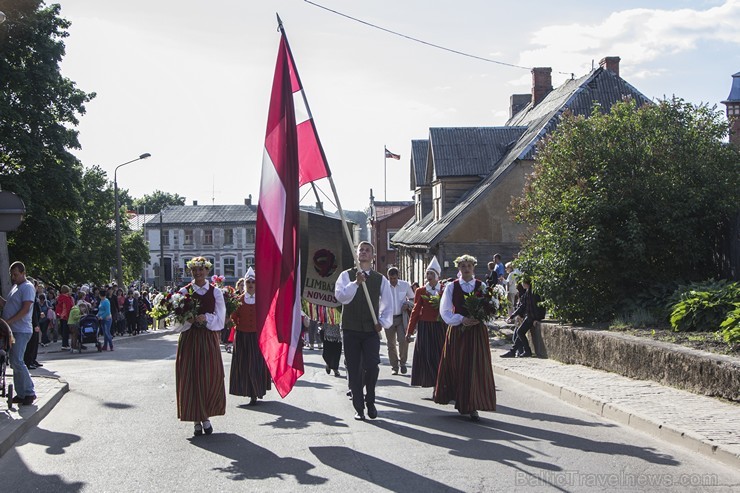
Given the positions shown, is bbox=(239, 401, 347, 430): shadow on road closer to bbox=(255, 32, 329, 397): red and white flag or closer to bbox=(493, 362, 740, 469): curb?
bbox=(255, 32, 329, 397): red and white flag

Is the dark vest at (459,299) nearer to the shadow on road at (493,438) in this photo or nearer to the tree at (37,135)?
the shadow on road at (493,438)

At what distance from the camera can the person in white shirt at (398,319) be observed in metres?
14.9

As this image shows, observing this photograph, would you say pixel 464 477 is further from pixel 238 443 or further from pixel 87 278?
pixel 87 278

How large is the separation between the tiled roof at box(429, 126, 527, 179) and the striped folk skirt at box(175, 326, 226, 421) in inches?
1112

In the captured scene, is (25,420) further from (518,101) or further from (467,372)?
(518,101)

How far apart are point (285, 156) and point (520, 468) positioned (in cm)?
413

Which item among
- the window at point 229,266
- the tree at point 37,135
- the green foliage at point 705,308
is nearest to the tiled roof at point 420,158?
the tree at point 37,135

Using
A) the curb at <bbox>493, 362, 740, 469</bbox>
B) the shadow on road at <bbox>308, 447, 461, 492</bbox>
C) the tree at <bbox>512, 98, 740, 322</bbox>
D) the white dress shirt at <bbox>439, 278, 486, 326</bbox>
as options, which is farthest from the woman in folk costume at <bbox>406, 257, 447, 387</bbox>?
the shadow on road at <bbox>308, 447, 461, 492</bbox>

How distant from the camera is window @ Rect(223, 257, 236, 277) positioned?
329ft

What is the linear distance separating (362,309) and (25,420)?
159 inches

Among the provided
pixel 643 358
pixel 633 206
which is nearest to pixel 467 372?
pixel 643 358

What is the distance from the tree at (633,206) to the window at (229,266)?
84.0 meters

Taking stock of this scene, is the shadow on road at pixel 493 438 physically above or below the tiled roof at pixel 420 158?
below

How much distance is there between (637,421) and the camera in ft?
32.4
